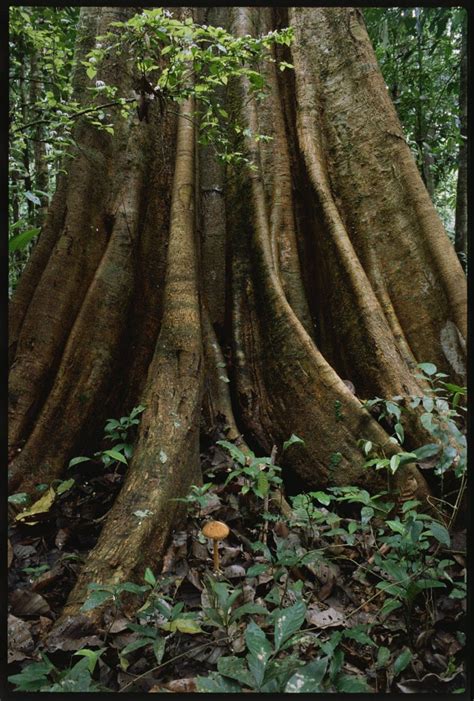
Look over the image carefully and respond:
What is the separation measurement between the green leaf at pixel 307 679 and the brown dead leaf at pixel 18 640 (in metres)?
0.84

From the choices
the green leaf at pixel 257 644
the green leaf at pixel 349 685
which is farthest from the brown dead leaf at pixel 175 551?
the green leaf at pixel 349 685

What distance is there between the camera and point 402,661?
4.31 feet

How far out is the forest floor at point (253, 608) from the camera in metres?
1.26

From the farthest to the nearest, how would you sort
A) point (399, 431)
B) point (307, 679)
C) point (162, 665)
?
point (399, 431)
point (162, 665)
point (307, 679)

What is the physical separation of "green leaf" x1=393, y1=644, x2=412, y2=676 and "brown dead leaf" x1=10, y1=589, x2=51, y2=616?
46.6 inches

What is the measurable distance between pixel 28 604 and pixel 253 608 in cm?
84

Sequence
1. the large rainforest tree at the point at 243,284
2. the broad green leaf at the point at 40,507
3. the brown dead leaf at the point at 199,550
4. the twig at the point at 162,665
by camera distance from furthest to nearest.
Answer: the large rainforest tree at the point at 243,284 → the broad green leaf at the point at 40,507 → the brown dead leaf at the point at 199,550 → the twig at the point at 162,665

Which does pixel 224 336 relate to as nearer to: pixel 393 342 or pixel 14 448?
pixel 393 342

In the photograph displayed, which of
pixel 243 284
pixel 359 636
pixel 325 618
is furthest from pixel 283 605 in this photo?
pixel 243 284

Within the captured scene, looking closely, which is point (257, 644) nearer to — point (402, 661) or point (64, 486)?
point (402, 661)

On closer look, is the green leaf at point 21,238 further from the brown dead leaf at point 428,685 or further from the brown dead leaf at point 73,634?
the brown dead leaf at point 428,685

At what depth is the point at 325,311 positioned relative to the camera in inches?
110

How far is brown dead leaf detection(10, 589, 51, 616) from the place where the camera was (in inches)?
62.7
